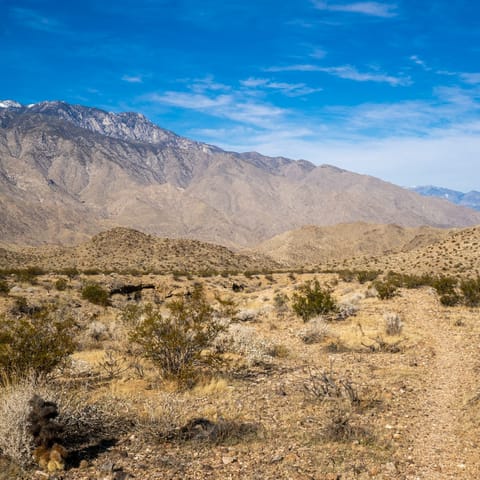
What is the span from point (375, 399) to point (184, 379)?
3.99m

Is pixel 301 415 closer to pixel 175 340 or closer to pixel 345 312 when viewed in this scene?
pixel 175 340

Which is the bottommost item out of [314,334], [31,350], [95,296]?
[95,296]

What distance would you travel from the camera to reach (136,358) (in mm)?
12531

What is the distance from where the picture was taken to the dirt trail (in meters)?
6.29

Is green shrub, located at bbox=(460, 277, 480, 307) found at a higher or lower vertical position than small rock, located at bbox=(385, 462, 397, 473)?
higher

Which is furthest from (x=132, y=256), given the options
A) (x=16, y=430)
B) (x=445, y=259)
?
(x=16, y=430)

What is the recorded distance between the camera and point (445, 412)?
27.5 feet

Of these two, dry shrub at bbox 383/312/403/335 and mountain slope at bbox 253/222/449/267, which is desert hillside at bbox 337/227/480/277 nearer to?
dry shrub at bbox 383/312/403/335

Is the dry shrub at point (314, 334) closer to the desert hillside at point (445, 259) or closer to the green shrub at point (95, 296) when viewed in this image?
the green shrub at point (95, 296)

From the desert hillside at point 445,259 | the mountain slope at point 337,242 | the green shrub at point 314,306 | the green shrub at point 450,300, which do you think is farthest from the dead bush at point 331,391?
the mountain slope at point 337,242

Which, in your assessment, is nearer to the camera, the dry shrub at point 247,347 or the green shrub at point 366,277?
the dry shrub at point 247,347

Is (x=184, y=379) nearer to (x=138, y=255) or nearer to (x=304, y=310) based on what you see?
(x=304, y=310)

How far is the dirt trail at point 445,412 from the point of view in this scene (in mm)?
6293

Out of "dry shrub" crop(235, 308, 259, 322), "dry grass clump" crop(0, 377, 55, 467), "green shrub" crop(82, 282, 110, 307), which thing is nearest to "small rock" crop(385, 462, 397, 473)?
"dry grass clump" crop(0, 377, 55, 467)
